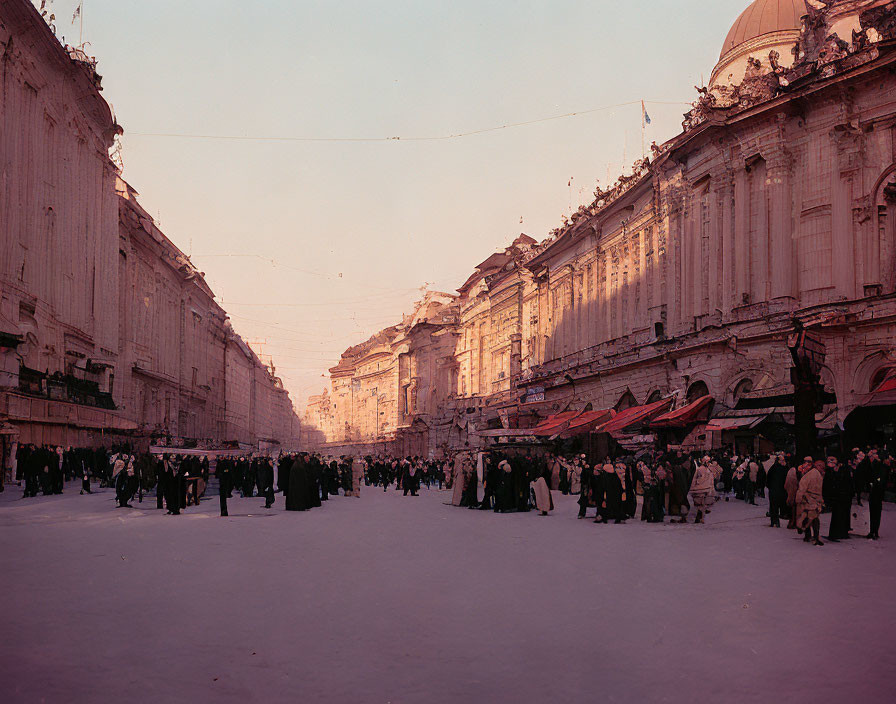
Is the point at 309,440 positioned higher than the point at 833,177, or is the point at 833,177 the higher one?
the point at 833,177

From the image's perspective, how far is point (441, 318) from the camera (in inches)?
3334

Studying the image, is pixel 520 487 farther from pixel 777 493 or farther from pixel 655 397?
pixel 655 397

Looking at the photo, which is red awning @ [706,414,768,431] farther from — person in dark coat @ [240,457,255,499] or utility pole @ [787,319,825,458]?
person in dark coat @ [240,457,255,499]

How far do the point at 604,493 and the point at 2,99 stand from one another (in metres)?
24.9

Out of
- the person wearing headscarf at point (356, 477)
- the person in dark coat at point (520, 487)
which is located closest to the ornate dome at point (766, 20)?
the person in dark coat at point (520, 487)

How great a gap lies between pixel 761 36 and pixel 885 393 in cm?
2002

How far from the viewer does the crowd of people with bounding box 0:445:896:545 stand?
54.1ft

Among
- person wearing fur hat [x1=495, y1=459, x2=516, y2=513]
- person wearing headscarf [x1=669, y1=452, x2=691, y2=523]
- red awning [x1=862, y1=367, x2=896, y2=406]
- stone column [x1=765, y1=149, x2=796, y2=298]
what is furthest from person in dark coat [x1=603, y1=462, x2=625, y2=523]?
stone column [x1=765, y1=149, x2=796, y2=298]

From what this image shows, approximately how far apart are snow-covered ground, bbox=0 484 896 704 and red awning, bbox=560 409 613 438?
1975 centimetres

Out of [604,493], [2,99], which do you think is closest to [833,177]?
[604,493]

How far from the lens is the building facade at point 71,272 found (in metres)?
31.5

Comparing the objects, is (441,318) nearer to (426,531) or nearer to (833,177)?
(833,177)

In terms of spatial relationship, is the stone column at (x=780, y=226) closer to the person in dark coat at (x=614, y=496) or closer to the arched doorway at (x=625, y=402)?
the arched doorway at (x=625, y=402)

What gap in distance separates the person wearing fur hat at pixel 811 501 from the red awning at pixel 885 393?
8.52 metres
